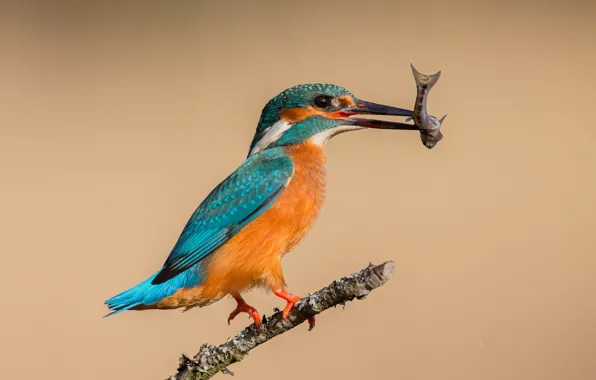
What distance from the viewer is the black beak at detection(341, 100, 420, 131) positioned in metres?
3.20

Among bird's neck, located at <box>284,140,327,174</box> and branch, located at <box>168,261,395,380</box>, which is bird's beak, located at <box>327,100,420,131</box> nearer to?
bird's neck, located at <box>284,140,327,174</box>

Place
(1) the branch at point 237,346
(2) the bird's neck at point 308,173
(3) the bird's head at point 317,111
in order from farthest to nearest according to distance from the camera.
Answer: (3) the bird's head at point 317,111 < (2) the bird's neck at point 308,173 < (1) the branch at point 237,346

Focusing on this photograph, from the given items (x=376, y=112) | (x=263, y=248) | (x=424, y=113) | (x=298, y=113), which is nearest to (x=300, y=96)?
(x=298, y=113)

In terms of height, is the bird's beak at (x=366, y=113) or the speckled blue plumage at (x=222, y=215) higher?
the bird's beak at (x=366, y=113)

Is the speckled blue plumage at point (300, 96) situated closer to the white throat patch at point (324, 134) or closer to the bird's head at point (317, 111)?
the bird's head at point (317, 111)

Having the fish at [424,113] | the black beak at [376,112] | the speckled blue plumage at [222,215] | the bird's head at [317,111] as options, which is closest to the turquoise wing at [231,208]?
the speckled blue plumage at [222,215]

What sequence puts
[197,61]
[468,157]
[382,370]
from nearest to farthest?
[382,370], [468,157], [197,61]

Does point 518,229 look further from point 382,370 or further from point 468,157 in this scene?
point 382,370

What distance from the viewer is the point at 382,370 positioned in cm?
478

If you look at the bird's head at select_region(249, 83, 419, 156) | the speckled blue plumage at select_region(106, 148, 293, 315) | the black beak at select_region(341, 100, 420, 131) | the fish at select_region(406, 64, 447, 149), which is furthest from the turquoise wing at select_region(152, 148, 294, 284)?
the fish at select_region(406, 64, 447, 149)

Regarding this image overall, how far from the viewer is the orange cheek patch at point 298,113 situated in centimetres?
329

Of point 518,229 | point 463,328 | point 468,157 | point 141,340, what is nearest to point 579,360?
point 463,328

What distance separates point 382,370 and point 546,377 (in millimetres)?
822

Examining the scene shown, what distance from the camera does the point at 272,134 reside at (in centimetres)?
336
